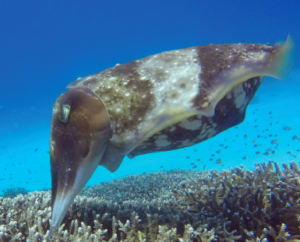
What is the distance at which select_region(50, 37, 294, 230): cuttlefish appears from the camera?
92.7 inches

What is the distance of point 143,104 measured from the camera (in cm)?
245

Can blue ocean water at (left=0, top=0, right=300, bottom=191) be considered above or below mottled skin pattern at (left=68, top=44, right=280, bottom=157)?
above

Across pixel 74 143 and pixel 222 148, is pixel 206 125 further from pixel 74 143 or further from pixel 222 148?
pixel 222 148

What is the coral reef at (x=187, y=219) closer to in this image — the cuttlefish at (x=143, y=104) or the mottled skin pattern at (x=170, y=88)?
the cuttlefish at (x=143, y=104)

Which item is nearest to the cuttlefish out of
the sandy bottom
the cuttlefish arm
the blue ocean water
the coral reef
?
the cuttlefish arm

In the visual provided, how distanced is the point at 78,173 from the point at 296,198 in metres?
3.30

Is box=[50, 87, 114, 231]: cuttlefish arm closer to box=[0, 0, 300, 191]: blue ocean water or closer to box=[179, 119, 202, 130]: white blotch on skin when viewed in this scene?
box=[179, 119, 202, 130]: white blotch on skin

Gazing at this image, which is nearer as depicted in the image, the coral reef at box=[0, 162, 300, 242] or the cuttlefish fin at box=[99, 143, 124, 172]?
the cuttlefish fin at box=[99, 143, 124, 172]

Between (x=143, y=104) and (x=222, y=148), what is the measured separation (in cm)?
2056

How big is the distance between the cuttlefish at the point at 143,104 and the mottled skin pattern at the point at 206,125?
2cm

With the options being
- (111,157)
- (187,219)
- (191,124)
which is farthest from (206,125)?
(187,219)

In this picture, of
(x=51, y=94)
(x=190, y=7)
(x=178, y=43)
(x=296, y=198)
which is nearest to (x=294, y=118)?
(x=296, y=198)

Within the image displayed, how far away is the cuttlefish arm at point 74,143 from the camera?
92.7 inches

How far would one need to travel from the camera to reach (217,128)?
Answer: 3.06 metres
